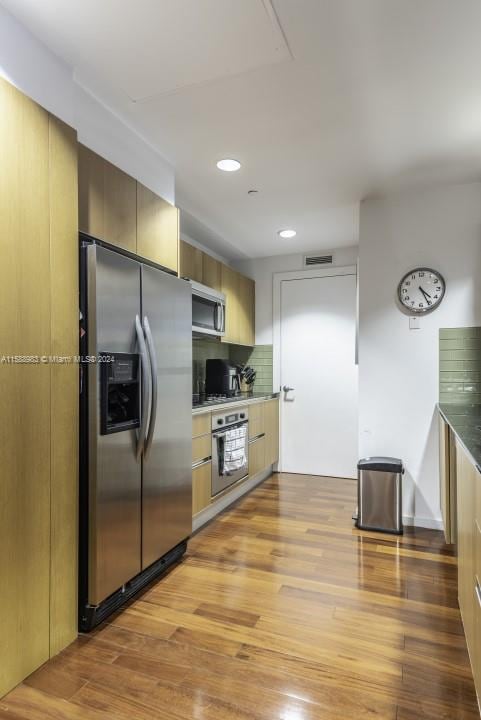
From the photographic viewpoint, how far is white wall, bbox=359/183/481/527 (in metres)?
3.27

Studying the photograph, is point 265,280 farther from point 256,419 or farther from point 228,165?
point 228,165

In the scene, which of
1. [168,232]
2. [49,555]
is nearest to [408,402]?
[168,232]

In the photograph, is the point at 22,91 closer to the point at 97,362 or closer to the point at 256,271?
the point at 97,362

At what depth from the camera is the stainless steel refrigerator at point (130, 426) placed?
75.6 inches

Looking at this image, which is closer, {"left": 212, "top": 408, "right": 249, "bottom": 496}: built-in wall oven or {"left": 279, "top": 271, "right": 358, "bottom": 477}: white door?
{"left": 212, "top": 408, "right": 249, "bottom": 496}: built-in wall oven

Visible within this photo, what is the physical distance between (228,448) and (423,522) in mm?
1564

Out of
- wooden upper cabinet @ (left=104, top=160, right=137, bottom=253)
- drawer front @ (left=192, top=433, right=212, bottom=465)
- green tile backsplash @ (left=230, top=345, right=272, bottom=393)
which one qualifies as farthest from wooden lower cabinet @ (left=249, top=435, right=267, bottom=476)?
wooden upper cabinet @ (left=104, top=160, right=137, bottom=253)

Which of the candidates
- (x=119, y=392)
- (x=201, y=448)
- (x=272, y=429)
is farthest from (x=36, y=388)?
(x=272, y=429)

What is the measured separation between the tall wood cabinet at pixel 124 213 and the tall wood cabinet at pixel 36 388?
6.8 inches

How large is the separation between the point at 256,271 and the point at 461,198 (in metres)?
2.45

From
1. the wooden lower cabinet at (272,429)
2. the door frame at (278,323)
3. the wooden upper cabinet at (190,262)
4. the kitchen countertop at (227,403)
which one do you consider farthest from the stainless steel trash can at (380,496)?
the wooden upper cabinet at (190,262)

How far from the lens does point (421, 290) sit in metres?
3.34

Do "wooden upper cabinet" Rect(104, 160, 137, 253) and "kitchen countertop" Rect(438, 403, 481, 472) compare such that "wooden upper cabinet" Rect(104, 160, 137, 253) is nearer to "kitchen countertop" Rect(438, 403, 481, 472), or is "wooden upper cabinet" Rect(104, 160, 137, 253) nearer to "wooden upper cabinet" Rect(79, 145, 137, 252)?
"wooden upper cabinet" Rect(79, 145, 137, 252)

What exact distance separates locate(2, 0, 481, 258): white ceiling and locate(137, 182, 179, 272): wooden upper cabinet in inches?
14.9
